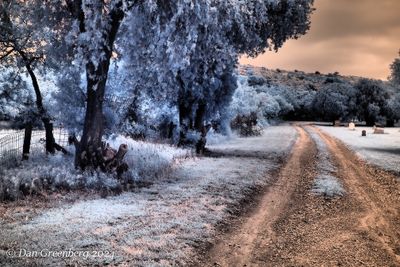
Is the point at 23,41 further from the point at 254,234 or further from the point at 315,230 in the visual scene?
the point at 315,230

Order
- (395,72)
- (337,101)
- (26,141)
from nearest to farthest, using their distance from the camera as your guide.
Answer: (26,141)
(395,72)
(337,101)

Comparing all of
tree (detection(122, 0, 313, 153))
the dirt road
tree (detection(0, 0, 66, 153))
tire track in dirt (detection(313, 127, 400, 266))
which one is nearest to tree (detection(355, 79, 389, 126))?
A: tree (detection(122, 0, 313, 153))

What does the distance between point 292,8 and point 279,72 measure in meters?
146

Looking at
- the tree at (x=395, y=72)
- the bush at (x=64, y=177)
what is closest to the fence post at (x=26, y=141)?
the bush at (x=64, y=177)

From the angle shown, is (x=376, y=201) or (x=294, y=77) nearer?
(x=376, y=201)

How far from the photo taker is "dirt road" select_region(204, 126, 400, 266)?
8836 millimetres

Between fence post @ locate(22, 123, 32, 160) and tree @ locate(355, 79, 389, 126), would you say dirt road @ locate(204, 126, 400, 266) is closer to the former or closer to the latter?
fence post @ locate(22, 123, 32, 160)

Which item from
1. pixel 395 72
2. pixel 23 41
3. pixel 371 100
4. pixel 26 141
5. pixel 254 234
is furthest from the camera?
pixel 371 100

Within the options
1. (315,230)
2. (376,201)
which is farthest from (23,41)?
(376,201)

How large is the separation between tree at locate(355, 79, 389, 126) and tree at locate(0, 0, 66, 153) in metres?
82.5

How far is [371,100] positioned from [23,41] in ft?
282

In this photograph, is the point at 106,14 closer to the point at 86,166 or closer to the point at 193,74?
the point at 86,166

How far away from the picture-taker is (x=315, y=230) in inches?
432

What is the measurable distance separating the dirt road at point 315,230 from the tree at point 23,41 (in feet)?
32.3
